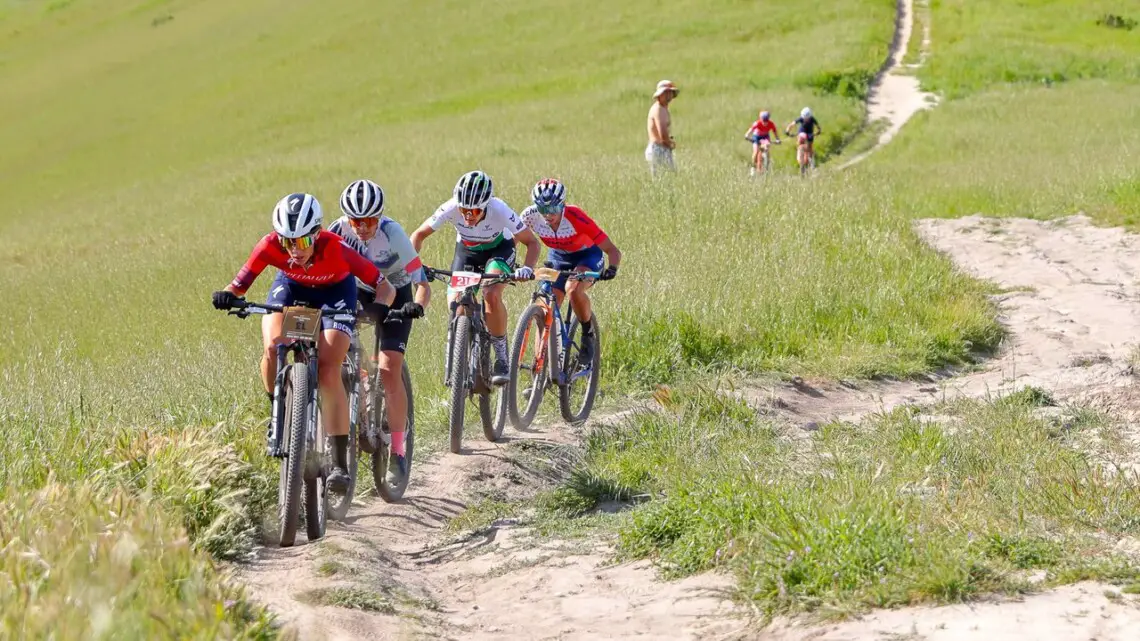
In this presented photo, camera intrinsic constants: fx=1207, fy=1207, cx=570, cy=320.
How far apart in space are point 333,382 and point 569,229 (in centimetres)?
303

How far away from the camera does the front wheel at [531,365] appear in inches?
353

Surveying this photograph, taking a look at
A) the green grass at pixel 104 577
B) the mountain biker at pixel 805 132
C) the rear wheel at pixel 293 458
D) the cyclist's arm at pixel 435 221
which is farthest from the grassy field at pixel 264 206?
the mountain biker at pixel 805 132

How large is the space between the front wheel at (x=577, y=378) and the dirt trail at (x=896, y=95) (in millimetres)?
17105

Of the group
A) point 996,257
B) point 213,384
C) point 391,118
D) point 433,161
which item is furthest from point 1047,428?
point 391,118

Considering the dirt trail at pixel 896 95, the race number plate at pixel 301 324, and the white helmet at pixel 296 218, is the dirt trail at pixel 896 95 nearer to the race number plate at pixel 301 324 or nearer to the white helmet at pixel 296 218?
the white helmet at pixel 296 218

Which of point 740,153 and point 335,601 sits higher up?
point 740,153

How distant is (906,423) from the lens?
25.6ft

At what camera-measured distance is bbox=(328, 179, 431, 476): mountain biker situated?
7289 mm

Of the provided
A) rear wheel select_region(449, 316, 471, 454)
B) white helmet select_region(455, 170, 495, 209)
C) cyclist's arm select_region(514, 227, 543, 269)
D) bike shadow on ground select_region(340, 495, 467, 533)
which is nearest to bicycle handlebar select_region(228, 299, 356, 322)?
bike shadow on ground select_region(340, 495, 467, 533)

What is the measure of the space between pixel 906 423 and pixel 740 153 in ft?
64.2

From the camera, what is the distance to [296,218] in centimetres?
635

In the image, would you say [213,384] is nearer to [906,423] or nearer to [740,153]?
[906,423]

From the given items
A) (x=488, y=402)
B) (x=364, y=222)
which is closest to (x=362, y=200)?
(x=364, y=222)

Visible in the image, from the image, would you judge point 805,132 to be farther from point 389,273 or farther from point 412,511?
point 412,511
